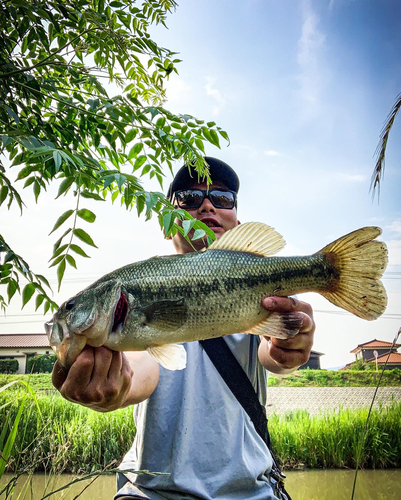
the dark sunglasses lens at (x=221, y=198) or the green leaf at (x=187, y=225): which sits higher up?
the dark sunglasses lens at (x=221, y=198)

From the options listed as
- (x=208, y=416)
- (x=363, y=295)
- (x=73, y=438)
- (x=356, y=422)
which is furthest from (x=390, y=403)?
(x=363, y=295)

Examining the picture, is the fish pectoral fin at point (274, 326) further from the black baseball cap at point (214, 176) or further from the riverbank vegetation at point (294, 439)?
the riverbank vegetation at point (294, 439)

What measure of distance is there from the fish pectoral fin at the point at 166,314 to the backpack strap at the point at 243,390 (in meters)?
1.12

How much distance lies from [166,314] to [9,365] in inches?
1277

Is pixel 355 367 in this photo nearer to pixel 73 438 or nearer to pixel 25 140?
pixel 73 438

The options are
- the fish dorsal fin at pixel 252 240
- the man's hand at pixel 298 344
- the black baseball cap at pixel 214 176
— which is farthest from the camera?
the black baseball cap at pixel 214 176

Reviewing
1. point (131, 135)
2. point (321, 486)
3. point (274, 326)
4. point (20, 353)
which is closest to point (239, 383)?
point (274, 326)

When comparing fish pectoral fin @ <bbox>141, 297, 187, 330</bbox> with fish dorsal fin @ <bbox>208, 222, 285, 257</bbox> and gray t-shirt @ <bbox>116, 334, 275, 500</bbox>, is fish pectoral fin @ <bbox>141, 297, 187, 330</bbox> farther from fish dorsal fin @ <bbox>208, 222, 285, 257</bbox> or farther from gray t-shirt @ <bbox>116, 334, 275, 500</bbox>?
gray t-shirt @ <bbox>116, 334, 275, 500</bbox>

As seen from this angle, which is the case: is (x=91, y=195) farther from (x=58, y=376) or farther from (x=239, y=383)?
(x=239, y=383)

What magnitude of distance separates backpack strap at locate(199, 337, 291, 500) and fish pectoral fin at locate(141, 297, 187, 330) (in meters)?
1.12

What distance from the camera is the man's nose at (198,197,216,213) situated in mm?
3204

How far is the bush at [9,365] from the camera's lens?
27.2 m

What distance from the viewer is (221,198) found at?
3287 millimetres

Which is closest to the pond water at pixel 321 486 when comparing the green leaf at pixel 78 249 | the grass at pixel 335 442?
the grass at pixel 335 442
